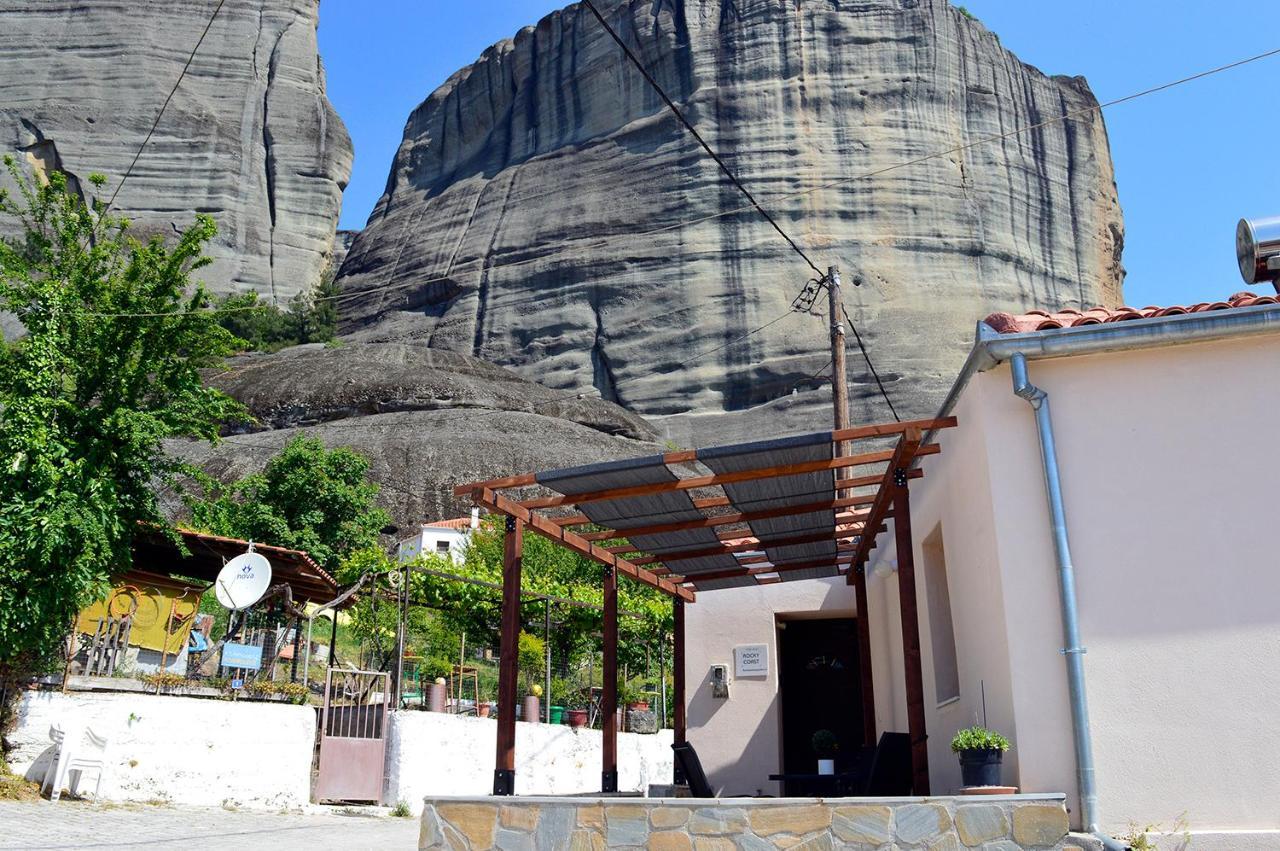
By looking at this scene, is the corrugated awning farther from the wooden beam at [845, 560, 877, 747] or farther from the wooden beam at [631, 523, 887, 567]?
the wooden beam at [845, 560, 877, 747]

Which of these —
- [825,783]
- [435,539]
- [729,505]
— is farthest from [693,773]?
[435,539]

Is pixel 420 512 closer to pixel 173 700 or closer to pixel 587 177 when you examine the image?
pixel 173 700

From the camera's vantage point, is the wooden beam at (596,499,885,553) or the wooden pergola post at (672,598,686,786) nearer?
the wooden beam at (596,499,885,553)

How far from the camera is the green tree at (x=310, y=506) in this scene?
1038 inches

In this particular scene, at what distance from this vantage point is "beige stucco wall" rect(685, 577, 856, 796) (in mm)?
11805

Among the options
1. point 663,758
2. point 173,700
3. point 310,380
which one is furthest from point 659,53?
point 173,700

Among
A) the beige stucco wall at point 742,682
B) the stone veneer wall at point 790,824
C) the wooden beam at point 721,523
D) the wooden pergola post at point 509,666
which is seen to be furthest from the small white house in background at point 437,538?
the stone veneer wall at point 790,824

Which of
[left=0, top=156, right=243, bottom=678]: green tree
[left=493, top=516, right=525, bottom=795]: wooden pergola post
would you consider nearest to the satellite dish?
[left=0, top=156, right=243, bottom=678]: green tree

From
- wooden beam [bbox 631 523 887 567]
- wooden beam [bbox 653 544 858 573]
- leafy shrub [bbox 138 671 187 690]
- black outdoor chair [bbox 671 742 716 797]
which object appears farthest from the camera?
leafy shrub [bbox 138 671 187 690]

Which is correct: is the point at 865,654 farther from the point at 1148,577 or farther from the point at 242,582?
the point at 242,582

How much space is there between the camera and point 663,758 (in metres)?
17.1

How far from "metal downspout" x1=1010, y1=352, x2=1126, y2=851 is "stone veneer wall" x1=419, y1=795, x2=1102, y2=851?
29cm

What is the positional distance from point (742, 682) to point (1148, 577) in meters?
6.74

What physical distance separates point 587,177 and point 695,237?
28.0ft
